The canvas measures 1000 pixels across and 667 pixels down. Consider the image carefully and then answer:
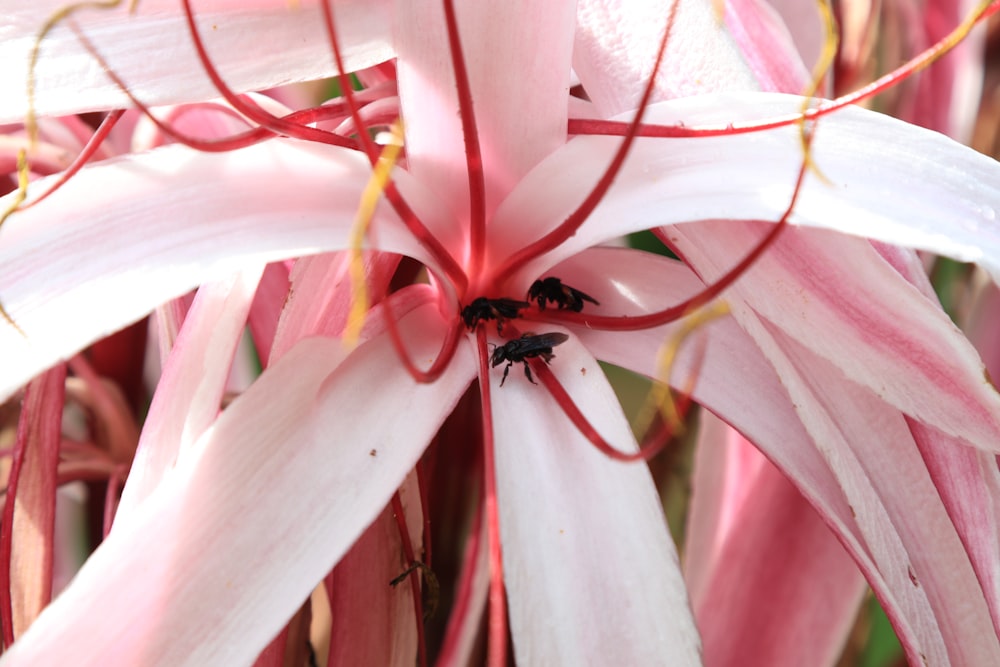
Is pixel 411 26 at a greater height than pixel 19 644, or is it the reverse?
pixel 411 26

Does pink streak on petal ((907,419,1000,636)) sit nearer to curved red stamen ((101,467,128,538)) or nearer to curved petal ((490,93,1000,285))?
curved petal ((490,93,1000,285))

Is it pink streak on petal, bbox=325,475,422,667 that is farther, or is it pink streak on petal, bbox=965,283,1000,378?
pink streak on petal, bbox=965,283,1000,378

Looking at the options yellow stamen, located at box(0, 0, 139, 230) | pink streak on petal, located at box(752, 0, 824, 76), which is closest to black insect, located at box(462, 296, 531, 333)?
yellow stamen, located at box(0, 0, 139, 230)

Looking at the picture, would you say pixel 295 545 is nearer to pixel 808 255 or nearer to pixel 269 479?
pixel 269 479

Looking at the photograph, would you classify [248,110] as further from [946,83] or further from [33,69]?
[946,83]

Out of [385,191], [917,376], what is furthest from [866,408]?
[385,191]

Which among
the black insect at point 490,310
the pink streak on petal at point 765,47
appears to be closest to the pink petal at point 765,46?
the pink streak on petal at point 765,47

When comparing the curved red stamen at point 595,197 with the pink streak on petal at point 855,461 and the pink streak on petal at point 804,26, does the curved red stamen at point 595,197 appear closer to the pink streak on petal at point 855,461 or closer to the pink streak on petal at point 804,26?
the pink streak on petal at point 855,461
